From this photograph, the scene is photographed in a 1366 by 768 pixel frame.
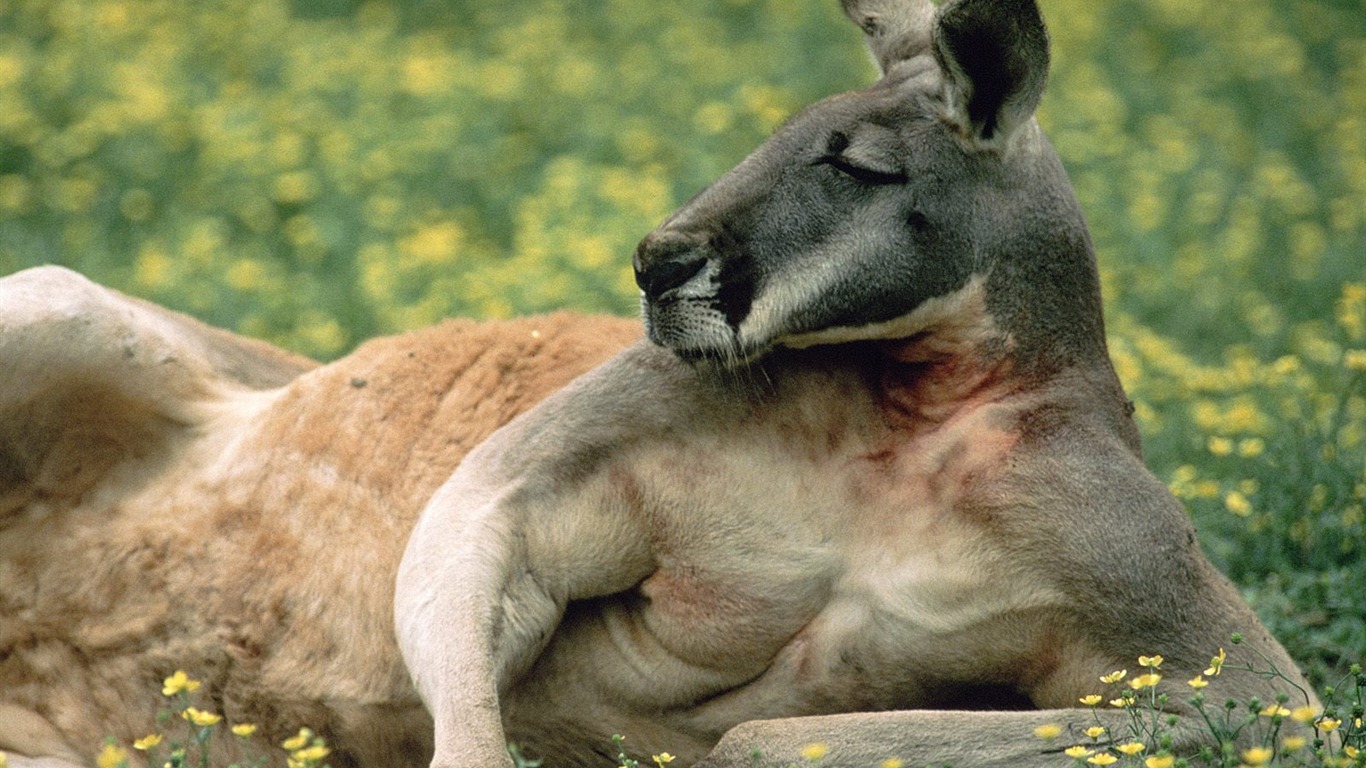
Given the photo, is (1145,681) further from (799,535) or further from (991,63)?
(991,63)

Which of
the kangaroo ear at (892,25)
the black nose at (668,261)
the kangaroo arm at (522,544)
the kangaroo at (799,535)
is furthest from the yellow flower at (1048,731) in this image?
the kangaroo ear at (892,25)

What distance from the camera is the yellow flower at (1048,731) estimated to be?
120 inches

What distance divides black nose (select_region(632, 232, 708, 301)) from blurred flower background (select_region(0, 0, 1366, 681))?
2031 mm

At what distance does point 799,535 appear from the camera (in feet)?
11.9

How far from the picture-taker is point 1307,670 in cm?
448

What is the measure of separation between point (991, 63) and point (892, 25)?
53 cm

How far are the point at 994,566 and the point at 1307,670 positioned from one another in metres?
1.44

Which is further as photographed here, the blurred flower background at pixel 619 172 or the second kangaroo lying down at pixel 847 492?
the blurred flower background at pixel 619 172

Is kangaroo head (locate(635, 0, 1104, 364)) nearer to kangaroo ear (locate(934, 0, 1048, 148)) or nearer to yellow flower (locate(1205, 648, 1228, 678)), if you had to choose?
kangaroo ear (locate(934, 0, 1048, 148))

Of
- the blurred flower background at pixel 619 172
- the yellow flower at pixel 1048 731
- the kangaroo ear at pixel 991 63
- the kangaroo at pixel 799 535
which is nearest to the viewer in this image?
the yellow flower at pixel 1048 731

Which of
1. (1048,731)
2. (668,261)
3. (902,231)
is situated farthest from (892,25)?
(1048,731)

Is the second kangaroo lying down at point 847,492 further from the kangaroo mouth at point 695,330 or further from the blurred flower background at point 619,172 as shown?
the blurred flower background at point 619,172

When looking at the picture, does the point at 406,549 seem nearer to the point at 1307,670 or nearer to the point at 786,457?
the point at 786,457

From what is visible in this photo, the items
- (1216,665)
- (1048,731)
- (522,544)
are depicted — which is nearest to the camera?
(1048,731)
